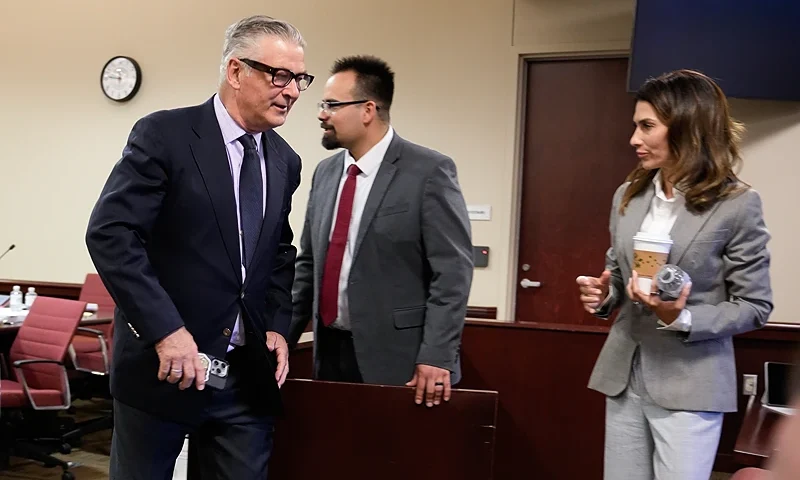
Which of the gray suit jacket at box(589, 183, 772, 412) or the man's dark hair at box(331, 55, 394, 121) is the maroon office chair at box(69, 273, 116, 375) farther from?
the gray suit jacket at box(589, 183, 772, 412)

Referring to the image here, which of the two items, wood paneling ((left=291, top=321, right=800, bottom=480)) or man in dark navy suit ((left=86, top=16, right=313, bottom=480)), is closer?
man in dark navy suit ((left=86, top=16, right=313, bottom=480))

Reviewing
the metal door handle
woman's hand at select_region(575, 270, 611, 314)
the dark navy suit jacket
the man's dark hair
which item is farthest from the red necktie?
the metal door handle

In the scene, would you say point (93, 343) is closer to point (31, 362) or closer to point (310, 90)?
point (31, 362)

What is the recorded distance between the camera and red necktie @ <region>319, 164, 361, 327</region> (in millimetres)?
2203

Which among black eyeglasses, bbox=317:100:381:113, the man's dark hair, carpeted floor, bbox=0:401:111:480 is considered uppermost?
the man's dark hair

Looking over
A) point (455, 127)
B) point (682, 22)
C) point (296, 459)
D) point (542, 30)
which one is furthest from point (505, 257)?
point (296, 459)

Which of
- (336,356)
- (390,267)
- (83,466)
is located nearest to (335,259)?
(390,267)

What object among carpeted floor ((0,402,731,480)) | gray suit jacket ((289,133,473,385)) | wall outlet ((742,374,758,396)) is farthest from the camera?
carpeted floor ((0,402,731,480))

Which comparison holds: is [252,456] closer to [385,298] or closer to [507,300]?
[385,298]

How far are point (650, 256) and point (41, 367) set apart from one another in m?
3.18

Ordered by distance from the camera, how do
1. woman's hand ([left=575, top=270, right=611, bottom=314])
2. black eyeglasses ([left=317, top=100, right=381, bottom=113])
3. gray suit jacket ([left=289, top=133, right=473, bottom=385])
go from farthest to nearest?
black eyeglasses ([left=317, top=100, right=381, bottom=113]) < gray suit jacket ([left=289, top=133, right=473, bottom=385]) < woman's hand ([left=575, top=270, right=611, bottom=314])

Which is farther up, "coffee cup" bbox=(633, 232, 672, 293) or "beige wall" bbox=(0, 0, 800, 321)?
"beige wall" bbox=(0, 0, 800, 321)

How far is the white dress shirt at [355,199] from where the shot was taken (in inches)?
86.6

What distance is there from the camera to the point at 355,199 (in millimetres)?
2270
